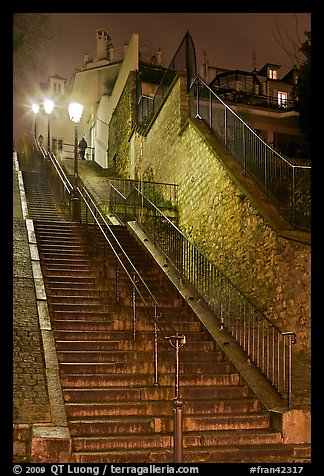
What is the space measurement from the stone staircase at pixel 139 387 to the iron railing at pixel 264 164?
2583 millimetres

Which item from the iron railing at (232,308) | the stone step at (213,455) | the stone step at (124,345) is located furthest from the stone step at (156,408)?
the stone step at (124,345)

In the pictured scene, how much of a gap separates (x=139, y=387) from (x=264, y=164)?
202 inches

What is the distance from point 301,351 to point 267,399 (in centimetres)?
129

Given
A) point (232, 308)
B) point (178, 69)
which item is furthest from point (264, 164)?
point (178, 69)

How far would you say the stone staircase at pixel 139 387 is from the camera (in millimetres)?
6730

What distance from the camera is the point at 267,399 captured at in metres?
7.71

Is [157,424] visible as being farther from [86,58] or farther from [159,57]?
[86,58]

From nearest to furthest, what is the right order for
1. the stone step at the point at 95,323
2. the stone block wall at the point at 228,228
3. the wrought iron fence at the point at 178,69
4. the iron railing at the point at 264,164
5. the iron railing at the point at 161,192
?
the stone block wall at the point at 228,228
the stone step at the point at 95,323
the iron railing at the point at 264,164
the iron railing at the point at 161,192
the wrought iron fence at the point at 178,69

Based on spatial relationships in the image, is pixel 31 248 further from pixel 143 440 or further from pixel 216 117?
pixel 143 440

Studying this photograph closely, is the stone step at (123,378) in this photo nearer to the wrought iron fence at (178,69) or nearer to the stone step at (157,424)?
the stone step at (157,424)

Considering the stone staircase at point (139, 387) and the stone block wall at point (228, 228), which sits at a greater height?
the stone block wall at point (228, 228)

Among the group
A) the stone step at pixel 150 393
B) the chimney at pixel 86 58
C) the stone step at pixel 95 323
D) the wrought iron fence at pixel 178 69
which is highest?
the chimney at pixel 86 58

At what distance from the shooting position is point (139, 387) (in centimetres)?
779
